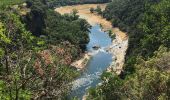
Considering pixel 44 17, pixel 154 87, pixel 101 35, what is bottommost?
pixel 101 35

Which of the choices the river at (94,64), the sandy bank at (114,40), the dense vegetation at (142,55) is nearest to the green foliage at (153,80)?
the dense vegetation at (142,55)

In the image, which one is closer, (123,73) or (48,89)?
(48,89)

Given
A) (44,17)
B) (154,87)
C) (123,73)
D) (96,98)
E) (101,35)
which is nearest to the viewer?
(154,87)

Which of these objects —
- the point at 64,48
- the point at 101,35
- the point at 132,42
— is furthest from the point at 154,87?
the point at 101,35

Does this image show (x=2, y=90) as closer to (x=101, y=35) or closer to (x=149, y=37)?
(x=149, y=37)

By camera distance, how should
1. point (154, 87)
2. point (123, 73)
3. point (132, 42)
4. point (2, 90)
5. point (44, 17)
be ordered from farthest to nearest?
point (44, 17)
point (132, 42)
point (123, 73)
point (154, 87)
point (2, 90)

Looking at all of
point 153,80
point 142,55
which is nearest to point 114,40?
point 142,55

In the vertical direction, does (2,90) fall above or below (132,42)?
above

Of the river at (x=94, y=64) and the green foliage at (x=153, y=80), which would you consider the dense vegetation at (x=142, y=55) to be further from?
the river at (x=94, y=64)
